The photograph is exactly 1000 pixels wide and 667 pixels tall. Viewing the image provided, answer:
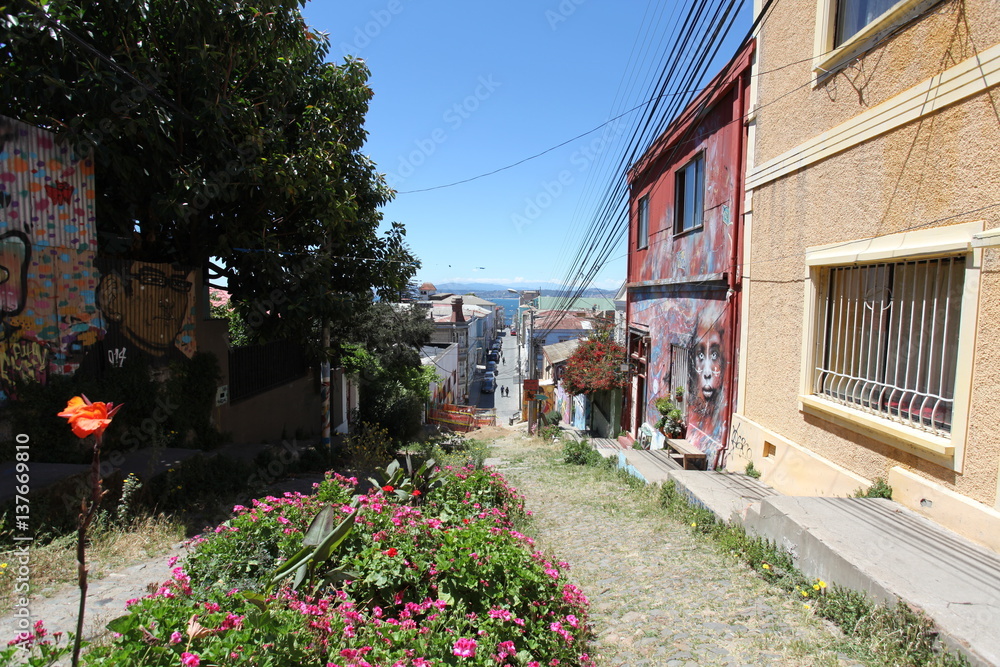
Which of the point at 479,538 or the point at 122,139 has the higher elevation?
the point at 122,139

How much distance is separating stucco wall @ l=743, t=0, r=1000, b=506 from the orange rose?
4807mm

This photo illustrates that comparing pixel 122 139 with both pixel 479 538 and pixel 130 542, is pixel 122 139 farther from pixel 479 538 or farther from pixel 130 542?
pixel 479 538

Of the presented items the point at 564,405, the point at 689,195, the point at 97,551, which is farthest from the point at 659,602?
the point at 564,405

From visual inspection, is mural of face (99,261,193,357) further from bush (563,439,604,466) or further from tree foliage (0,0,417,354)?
bush (563,439,604,466)

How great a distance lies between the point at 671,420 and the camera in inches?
372

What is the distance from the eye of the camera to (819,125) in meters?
5.56

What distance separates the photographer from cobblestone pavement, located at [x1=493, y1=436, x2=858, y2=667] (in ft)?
9.63

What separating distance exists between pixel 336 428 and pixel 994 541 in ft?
42.6

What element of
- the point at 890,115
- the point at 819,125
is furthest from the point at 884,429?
the point at 819,125

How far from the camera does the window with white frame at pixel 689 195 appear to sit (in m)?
A: 9.11

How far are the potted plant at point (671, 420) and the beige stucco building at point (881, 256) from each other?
8.08 ft

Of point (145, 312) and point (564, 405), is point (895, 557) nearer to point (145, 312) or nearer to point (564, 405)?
point (145, 312)

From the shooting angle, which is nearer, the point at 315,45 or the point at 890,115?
the point at 890,115

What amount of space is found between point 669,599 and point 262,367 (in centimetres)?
935
